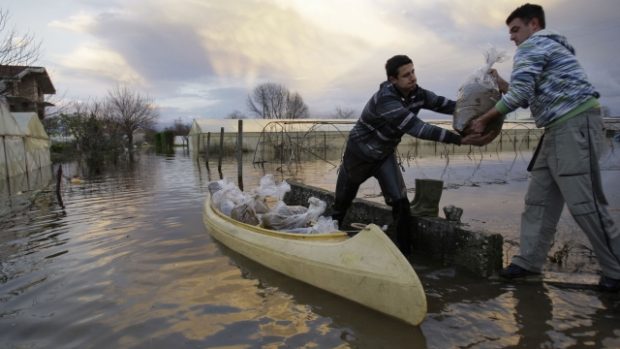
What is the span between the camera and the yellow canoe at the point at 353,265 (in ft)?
10.5

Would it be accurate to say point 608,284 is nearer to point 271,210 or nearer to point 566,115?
point 566,115

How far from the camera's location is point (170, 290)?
14.1ft

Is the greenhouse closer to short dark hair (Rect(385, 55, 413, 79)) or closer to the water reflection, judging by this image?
the water reflection

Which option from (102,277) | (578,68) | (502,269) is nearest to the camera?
(578,68)

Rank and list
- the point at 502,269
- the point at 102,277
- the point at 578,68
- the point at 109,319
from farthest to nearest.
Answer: the point at 102,277, the point at 502,269, the point at 109,319, the point at 578,68

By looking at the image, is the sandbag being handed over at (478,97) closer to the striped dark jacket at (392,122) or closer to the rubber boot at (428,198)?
the striped dark jacket at (392,122)

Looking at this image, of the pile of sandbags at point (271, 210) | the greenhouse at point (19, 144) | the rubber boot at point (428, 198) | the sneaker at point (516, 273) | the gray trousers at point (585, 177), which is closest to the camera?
the gray trousers at point (585, 177)

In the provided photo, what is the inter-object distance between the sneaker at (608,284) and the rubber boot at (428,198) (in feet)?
6.48

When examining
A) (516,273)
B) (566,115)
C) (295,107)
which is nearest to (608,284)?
(516,273)

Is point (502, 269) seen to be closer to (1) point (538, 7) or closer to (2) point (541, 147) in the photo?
(2) point (541, 147)

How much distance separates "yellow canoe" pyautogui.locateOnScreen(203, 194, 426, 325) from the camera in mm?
3193

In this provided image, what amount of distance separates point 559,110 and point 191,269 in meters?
4.08

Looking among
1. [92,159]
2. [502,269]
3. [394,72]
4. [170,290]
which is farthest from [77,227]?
[92,159]

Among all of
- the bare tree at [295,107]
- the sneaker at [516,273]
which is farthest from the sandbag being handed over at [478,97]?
the bare tree at [295,107]
